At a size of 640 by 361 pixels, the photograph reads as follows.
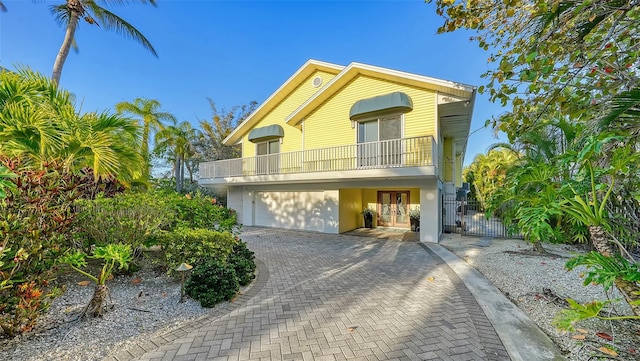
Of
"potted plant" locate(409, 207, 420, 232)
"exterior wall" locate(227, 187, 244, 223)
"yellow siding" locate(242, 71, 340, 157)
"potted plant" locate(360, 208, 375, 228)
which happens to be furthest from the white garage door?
"potted plant" locate(409, 207, 420, 232)

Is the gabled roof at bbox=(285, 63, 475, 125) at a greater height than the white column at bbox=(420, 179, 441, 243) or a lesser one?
greater

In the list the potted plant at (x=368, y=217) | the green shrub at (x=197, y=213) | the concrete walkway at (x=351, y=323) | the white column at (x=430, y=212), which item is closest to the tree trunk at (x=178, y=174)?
the potted plant at (x=368, y=217)

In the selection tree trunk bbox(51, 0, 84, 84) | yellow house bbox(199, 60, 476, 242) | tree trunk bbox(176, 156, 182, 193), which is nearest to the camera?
tree trunk bbox(51, 0, 84, 84)

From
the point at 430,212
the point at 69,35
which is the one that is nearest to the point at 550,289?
the point at 430,212

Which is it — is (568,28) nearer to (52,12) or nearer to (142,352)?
(142,352)

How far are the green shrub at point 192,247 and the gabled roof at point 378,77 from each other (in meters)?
9.08

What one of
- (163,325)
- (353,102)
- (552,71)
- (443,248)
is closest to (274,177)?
(353,102)

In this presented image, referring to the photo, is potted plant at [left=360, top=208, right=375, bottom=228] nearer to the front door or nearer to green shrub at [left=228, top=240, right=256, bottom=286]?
the front door

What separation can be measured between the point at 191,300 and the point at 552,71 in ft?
22.7

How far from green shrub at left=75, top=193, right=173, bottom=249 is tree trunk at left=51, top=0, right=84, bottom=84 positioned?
24.1 feet

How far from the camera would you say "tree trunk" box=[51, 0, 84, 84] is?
353 inches

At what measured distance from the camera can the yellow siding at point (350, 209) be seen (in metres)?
13.1

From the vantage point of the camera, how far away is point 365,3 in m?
10.1

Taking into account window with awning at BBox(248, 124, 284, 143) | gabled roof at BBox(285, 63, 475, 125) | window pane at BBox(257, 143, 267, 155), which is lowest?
window pane at BBox(257, 143, 267, 155)
